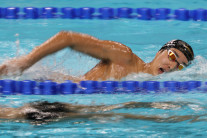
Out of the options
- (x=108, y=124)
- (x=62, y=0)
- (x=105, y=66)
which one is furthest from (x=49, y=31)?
(x=108, y=124)

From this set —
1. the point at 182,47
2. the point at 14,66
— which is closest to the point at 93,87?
the point at 14,66

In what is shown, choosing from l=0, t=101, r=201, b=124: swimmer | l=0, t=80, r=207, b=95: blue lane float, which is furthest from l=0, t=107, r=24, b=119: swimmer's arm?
l=0, t=80, r=207, b=95: blue lane float

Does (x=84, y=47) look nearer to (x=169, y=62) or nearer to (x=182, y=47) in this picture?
(x=169, y=62)

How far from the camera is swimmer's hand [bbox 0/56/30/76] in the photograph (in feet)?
8.61

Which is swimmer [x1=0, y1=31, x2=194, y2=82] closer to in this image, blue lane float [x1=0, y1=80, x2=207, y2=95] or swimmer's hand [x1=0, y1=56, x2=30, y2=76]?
swimmer's hand [x1=0, y1=56, x2=30, y2=76]

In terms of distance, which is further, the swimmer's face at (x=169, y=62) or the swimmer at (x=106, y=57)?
the swimmer's face at (x=169, y=62)

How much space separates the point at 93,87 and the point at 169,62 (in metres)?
0.64

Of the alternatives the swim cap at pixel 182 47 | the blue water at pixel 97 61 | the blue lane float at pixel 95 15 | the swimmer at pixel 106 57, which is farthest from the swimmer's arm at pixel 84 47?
the blue lane float at pixel 95 15

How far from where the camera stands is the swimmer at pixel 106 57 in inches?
105

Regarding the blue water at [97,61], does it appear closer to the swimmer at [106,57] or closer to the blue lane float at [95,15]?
the swimmer at [106,57]

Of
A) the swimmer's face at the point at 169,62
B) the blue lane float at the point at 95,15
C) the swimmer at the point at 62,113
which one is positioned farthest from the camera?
the blue lane float at the point at 95,15

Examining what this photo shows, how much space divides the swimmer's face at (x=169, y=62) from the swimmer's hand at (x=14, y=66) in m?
0.97

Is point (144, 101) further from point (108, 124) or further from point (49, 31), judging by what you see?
point (49, 31)

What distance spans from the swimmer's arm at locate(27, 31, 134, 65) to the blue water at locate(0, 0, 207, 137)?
0.11 m
